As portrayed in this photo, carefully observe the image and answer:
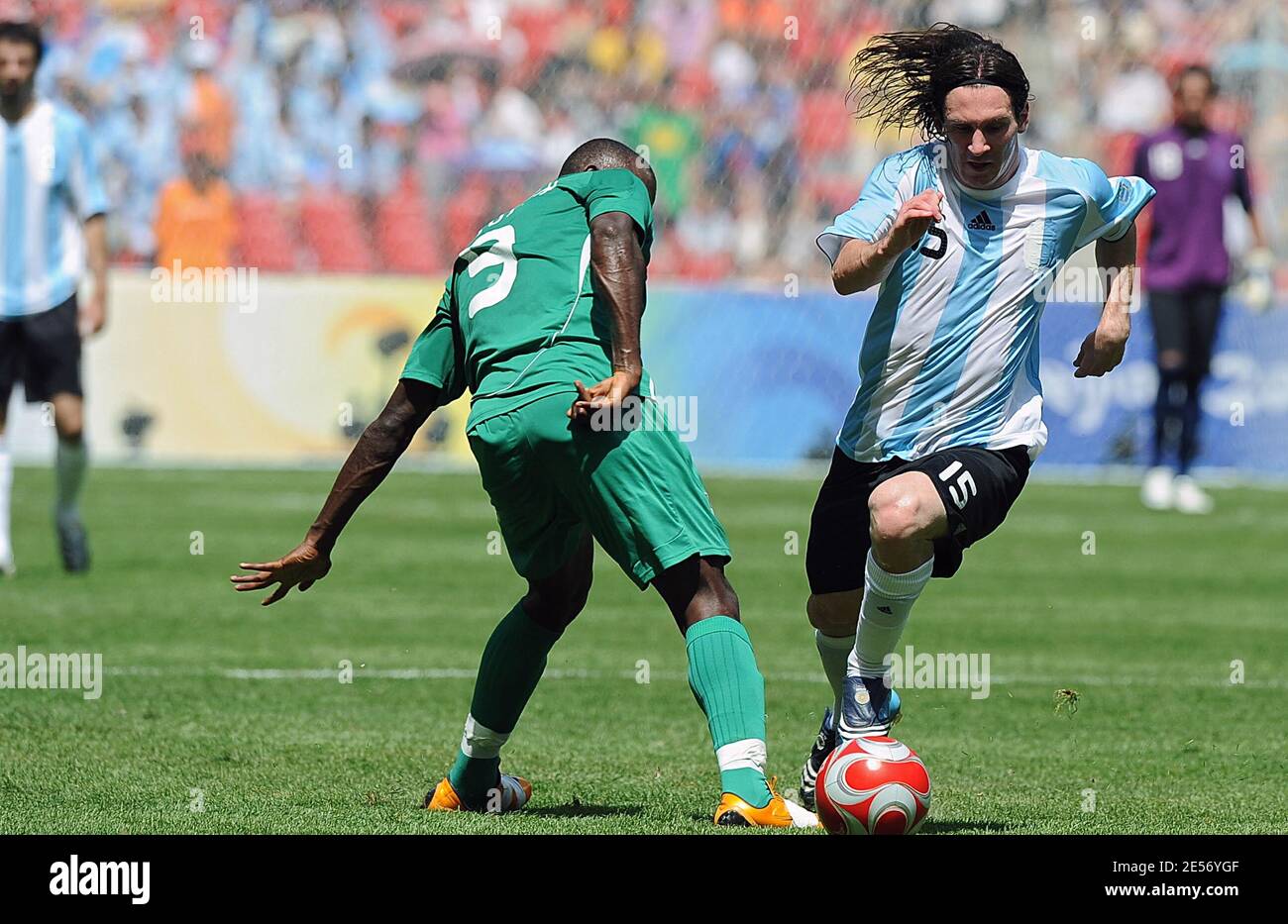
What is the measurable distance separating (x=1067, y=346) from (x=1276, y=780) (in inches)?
458

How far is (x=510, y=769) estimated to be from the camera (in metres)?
6.56

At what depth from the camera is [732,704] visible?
5.27 metres

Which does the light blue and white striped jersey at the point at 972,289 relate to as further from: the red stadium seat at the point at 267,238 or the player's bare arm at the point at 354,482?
the red stadium seat at the point at 267,238

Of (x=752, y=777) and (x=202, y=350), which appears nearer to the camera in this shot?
(x=752, y=777)

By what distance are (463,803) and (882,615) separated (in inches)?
50.2

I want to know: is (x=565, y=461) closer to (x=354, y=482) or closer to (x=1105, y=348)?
(x=354, y=482)

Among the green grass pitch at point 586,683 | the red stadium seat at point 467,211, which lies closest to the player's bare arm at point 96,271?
the green grass pitch at point 586,683

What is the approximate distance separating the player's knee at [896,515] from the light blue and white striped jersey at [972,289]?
0.42 metres

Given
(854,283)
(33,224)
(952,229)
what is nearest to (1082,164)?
(952,229)

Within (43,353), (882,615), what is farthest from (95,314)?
(882,615)

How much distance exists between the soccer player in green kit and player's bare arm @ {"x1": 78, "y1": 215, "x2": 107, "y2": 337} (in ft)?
20.5

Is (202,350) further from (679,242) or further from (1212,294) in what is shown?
(1212,294)

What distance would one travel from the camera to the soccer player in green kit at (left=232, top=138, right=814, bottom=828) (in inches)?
207

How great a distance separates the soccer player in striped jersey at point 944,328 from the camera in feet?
18.1
